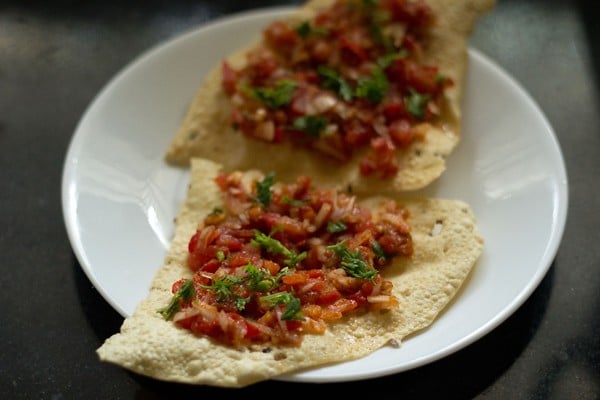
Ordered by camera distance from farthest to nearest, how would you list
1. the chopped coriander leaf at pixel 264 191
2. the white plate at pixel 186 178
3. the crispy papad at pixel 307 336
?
the chopped coriander leaf at pixel 264 191 → the white plate at pixel 186 178 → the crispy papad at pixel 307 336

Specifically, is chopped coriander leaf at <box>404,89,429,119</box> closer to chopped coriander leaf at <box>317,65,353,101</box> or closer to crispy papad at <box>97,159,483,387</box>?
chopped coriander leaf at <box>317,65,353,101</box>

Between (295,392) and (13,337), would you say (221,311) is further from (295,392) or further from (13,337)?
(13,337)

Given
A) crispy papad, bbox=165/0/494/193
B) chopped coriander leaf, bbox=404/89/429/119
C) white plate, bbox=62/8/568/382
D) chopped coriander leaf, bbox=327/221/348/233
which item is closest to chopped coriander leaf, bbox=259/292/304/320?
white plate, bbox=62/8/568/382

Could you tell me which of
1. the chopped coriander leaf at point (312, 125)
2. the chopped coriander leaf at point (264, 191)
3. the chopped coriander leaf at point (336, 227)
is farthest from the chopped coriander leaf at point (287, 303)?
the chopped coriander leaf at point (312, 125)

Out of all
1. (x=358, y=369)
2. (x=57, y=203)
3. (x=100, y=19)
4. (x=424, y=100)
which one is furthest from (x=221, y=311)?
(x=100, y=19)

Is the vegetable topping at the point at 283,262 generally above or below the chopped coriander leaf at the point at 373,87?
below

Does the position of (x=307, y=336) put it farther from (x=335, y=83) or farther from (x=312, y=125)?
(x=335, y=83)

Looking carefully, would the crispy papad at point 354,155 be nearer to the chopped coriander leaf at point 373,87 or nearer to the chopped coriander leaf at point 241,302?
the chopped coriander leaf at point 373,87
